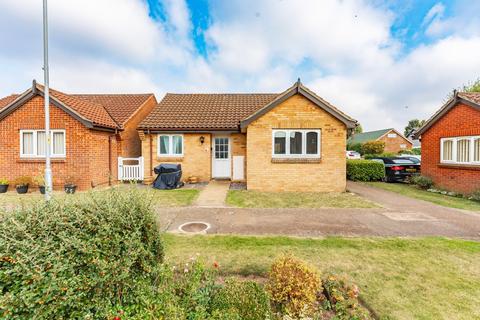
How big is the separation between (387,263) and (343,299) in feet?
6.15

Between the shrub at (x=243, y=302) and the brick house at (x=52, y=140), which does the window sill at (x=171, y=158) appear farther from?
the shrub at (x=243, y=302)

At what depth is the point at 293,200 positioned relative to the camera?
30.4 ft

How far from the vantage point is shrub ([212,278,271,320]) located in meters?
2.53

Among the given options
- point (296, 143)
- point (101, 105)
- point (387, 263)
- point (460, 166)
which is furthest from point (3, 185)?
point (460, 166)

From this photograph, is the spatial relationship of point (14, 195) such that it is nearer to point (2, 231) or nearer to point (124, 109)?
point (124, 109)

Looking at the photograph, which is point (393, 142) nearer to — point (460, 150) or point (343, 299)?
point (460, 150)

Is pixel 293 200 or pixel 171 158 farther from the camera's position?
pixel 171 158

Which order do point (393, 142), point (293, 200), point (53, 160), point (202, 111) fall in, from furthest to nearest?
point (393, 142) < point (202, 111) < point (53, 160) < point (293, 200)

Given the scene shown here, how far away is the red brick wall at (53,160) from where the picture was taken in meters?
10.9

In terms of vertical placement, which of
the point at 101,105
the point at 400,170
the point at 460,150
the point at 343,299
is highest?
the point at 101,105

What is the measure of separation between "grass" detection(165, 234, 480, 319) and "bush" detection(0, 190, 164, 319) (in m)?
1.68

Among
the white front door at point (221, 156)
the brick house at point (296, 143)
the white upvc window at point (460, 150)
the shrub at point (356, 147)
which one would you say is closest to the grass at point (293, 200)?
the brick house at point (296, 143)

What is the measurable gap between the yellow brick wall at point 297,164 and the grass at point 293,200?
0.56 metres

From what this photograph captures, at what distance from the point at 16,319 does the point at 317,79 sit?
64.0 ft
